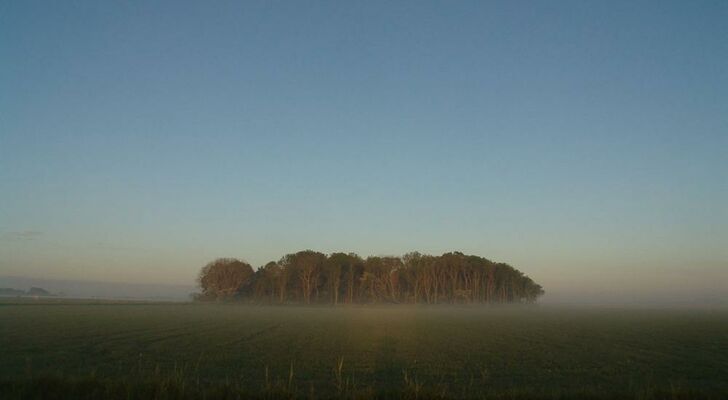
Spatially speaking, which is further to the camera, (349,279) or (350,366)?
(349,279)

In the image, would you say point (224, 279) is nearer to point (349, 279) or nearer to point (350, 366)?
point (349, 279)

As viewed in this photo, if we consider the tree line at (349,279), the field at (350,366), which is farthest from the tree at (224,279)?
the field at (350,366)

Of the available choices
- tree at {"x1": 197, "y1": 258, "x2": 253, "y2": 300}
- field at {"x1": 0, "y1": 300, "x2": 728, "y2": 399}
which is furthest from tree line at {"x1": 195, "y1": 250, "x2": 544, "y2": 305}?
field at {"x1": 0, "y1": 300, "x2": 728, "y2": 399}

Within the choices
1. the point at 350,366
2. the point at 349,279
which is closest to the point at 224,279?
the point at 349,279

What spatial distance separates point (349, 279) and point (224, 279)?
43337mm

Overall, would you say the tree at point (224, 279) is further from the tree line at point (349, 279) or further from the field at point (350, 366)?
the field at point (350, 366)

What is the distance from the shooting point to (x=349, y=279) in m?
149

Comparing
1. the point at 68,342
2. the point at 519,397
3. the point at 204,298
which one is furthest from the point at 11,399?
the point at 204,298

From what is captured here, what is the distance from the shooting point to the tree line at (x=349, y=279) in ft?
486

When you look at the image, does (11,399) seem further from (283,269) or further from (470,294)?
(470,294)

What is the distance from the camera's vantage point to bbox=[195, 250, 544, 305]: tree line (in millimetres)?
148000

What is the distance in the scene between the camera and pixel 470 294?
158m

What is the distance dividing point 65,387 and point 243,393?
461 cm

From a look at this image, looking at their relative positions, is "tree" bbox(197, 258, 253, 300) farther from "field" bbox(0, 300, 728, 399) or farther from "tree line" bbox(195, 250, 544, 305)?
"field" bbox(0, 300, 728, 399)
